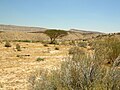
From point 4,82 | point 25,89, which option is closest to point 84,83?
point 25,89

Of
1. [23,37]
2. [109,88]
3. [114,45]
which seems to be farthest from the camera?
[23,37]

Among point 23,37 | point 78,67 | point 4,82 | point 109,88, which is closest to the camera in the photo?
point 109,88

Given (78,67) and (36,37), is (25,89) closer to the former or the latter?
(78,67)

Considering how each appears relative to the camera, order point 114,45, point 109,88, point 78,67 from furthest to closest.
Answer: point 114,45
point 78,67
point 109,88

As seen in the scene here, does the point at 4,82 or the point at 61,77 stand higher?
the point at 61,77

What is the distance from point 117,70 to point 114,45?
13387 millimetres

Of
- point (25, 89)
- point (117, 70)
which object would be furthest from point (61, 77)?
point (25, 89)

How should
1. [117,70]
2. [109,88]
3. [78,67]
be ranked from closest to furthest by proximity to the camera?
[109,88] < [117,70] < [78,67]

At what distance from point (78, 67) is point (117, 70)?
100 cm

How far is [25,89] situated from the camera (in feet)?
33.0

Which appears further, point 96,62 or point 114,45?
point 114,45

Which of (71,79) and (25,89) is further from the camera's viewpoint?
(25,89)

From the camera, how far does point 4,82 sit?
37.3 ft

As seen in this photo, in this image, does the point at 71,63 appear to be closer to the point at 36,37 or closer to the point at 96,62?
the point at 96,62
